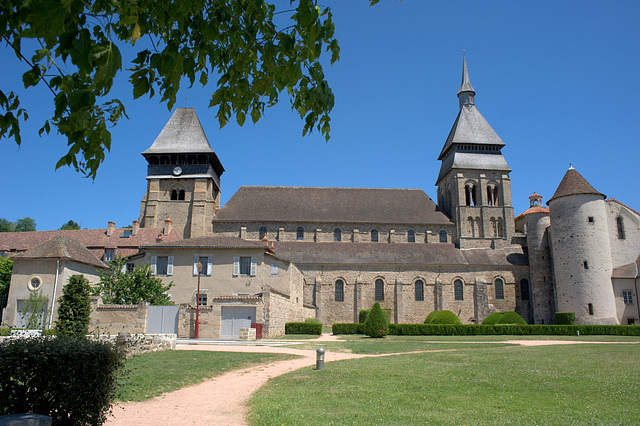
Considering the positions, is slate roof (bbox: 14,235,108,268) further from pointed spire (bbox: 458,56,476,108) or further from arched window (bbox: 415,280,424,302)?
pointed spire (bbox: 458,56,476,108)

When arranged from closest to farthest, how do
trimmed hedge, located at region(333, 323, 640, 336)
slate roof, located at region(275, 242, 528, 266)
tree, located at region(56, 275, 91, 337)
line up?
tree, located at region(56, 275, 91, 337) → trimmed hedge, located at region(333, 323, 640, 336) → slate roof, located at region(275, 242, 528, 266)

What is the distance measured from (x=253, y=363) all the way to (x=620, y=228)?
36410 millimetres

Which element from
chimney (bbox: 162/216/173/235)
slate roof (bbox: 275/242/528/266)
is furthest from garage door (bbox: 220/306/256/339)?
chimney (bbox: 162/216/173/235)

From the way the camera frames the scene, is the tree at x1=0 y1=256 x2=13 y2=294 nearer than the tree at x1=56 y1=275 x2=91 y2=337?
No

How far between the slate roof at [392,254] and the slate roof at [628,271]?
6.89m

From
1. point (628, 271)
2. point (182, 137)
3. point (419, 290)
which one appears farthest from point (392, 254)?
point (182, 137)

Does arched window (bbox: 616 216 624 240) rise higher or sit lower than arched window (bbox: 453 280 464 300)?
higher

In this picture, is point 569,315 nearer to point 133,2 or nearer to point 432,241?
point 432,241

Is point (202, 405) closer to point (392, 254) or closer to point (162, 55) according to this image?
point (162, 55)

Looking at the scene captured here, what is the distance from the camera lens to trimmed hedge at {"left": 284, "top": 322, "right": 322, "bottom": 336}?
28.9m

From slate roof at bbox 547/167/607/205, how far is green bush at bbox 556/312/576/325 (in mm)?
9436

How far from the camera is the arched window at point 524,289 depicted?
40.0 m

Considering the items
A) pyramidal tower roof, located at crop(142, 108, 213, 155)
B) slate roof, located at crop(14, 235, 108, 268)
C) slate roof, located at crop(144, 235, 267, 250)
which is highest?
pyramidal tower roof, located at crop(142, 108, 213, 155)

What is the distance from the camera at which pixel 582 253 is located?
3653cm
